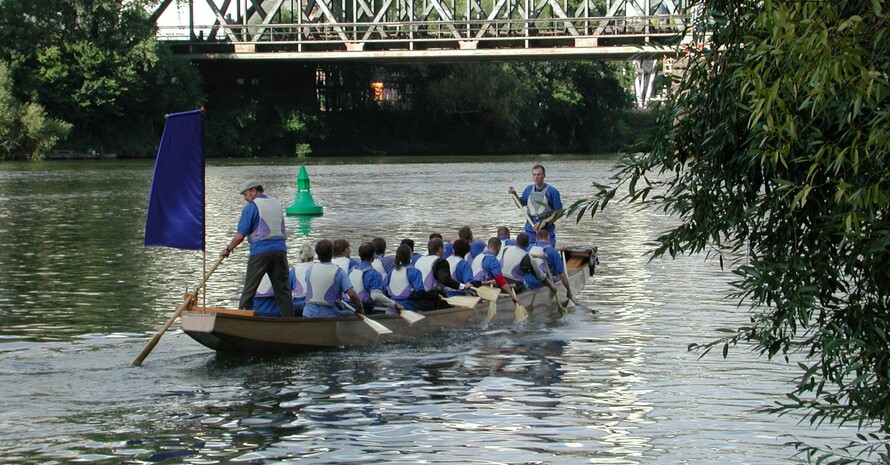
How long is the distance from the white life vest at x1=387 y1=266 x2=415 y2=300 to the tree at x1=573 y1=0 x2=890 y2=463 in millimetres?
8046

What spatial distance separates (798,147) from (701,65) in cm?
111

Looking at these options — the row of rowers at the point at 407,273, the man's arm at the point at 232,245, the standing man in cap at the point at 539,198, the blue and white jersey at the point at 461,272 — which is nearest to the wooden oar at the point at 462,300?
the row of rowers at the point at 407,273

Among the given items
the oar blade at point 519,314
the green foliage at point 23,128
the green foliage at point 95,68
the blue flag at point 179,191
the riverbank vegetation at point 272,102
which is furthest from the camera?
the riverbank vegetation at point 272,102

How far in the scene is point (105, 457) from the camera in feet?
33.1

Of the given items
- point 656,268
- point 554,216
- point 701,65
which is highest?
point 701,65

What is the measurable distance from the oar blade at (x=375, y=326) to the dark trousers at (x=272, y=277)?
0.85 metres

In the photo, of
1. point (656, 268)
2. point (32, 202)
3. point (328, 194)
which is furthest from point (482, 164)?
point (656, 268)

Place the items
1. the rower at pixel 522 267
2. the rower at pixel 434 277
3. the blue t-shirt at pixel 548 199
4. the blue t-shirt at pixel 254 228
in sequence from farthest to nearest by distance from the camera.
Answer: the blue t-shirt at pixel 548 199, the rower at pixel 522 267, the rower at pixel 434 277, the blue t-shirt at pixel 254 228

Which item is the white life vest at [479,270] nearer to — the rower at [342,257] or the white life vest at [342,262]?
the rower at [342,257]

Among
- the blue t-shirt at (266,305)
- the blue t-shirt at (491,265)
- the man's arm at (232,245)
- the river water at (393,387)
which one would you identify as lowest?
the river water at (393,387)

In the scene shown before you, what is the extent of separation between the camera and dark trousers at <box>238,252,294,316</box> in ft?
47.1

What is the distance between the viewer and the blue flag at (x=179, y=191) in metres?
13.9

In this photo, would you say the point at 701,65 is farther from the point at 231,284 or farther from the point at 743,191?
the point at 231,284

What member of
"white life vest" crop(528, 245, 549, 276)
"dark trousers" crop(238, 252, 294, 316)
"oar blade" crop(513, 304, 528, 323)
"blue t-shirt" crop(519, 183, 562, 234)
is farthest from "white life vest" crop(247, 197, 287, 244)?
"white life vest" crop(528, 245, 549, 276)
